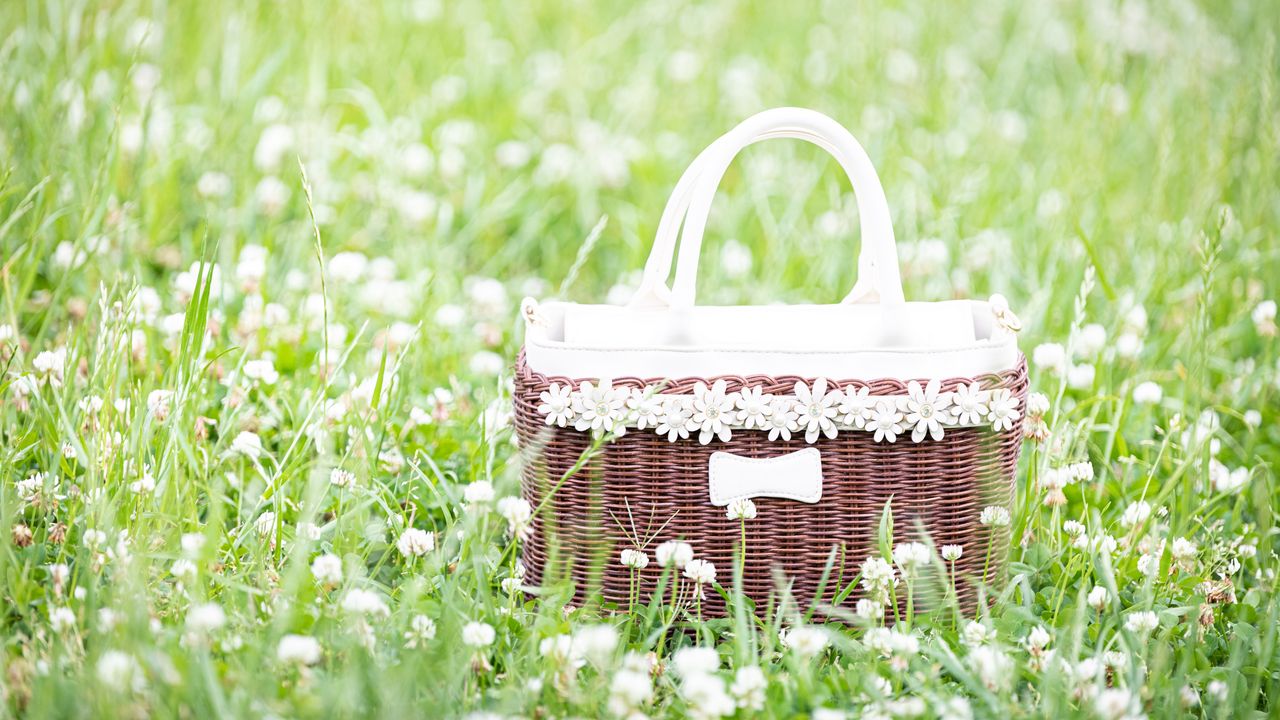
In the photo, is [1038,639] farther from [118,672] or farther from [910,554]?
[118,672]

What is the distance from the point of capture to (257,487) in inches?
81.7

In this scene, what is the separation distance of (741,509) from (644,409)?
22 cm

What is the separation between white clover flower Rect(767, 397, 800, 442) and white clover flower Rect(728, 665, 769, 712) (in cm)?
39

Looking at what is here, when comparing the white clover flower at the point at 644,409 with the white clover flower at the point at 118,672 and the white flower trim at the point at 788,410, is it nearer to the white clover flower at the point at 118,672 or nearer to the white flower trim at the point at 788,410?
the white flower trim at the point at 788,410

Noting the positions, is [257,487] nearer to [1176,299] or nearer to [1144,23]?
[1176,299]

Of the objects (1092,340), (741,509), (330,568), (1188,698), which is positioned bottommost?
(1188,698)

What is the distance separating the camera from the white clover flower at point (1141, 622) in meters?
1.63

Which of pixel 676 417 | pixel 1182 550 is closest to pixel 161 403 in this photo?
pixel 676 417

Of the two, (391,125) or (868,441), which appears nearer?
(868,441)

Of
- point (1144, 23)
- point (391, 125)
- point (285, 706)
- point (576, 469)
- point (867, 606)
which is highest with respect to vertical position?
point (1144, 23)

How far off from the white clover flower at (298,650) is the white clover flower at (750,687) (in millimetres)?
550

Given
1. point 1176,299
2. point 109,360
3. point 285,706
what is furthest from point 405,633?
point 1176,299

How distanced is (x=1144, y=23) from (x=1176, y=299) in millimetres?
2323

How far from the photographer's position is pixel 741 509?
68.2 inches
